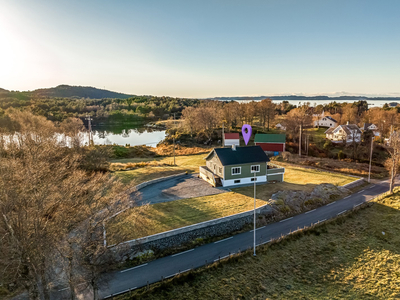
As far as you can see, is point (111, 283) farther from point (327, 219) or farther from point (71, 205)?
point (327, 219)

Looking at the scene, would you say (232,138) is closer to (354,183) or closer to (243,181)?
(243,181)

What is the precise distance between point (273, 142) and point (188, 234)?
32.8 m

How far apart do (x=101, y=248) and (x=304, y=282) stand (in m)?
11.7

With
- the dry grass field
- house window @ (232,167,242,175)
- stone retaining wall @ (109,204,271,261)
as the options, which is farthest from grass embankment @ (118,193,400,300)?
house window @ (232,167,242,175)

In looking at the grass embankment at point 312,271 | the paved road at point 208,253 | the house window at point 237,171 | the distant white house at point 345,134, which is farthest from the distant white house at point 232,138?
the grass embankment at point 312,271

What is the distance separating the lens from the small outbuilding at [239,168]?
26250 millimetres

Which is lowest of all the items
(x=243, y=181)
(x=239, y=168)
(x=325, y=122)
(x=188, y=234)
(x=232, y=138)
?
(x=188, y=234)

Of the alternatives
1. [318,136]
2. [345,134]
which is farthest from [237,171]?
[318,136]

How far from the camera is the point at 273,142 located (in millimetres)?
44938

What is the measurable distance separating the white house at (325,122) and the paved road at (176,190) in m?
61.2

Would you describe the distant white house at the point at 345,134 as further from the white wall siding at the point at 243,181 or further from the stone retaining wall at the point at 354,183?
the white wall siding at the point at 243,181

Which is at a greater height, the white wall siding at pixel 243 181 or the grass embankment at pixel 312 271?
the white wall siding at pixel 243 181

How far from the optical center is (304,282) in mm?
13633

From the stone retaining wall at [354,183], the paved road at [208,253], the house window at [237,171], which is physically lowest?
the paved road at [208,253]
